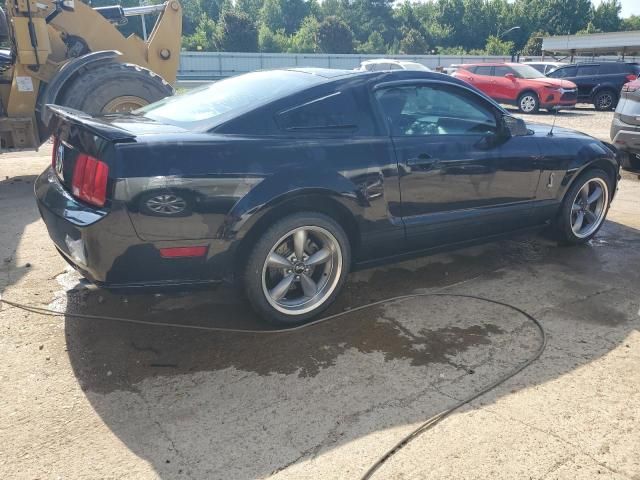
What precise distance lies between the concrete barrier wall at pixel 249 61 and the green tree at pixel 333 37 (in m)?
25.4

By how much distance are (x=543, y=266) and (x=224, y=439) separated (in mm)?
3231

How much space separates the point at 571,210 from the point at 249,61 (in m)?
38.2

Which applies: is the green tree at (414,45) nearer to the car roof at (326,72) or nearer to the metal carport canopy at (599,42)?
the metal carport canopy at (599,42)

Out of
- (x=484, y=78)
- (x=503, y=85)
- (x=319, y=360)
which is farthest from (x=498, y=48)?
(x=319, y=360)

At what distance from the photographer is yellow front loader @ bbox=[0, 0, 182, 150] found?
6.59m

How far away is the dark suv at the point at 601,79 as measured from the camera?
60.6ft

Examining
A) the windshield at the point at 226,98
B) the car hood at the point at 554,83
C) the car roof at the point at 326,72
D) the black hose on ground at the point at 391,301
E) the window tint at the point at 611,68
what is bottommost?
the black hose on ground at the point at 391,301

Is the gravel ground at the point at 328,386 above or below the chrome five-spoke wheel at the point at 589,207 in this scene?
below

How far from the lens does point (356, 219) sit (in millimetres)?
3527

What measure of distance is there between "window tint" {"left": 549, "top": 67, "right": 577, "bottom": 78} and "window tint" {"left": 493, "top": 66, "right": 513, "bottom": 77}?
6.95 feet

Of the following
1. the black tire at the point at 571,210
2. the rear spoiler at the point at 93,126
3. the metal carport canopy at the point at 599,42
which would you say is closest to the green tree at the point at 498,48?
the metal carport canopy at the point at 599,42

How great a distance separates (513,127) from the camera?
432cm

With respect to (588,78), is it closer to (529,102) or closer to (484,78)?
(529,102)

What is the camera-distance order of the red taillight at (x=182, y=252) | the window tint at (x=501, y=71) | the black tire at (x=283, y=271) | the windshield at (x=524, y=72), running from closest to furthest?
the red taillight at (x=182, y=252), the black tire at (x=283, y=271), the windshield at (x=524, y=72), the window tint at (x=501, y=71)
